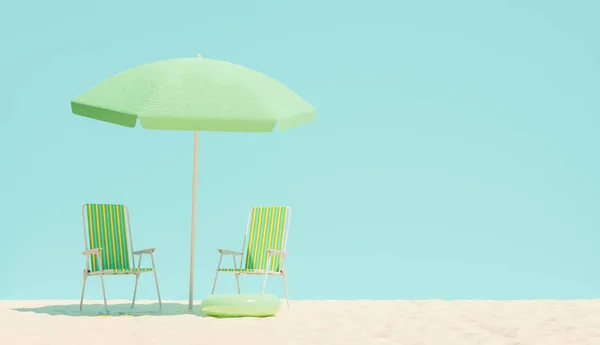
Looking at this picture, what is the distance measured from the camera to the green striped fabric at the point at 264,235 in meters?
8.36

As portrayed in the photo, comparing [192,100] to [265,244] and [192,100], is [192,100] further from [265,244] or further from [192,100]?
[265,244]

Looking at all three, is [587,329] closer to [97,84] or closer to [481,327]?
[481,327]

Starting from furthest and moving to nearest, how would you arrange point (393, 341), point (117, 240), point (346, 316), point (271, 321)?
1. point (117, 240)
2. point (346, 316)
3. point (271, 321)
4. point (393, 341)

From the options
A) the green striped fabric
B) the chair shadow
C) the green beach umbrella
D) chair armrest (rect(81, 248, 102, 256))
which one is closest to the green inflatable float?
the chair shadow

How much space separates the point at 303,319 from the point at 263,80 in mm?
1893

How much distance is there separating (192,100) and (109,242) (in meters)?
1.66

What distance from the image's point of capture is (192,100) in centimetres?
737

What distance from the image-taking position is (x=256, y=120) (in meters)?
7.35

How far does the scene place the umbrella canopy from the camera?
286 inches

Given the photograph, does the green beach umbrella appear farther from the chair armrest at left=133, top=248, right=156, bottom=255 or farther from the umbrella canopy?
the chair armrest at left=133, top=248, right=156, bottom=255

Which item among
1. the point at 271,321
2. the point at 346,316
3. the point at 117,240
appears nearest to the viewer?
the point at 271,321

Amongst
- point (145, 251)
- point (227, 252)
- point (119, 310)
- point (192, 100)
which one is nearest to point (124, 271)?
point (145, 251)

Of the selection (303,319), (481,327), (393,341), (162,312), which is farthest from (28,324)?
(481,327)

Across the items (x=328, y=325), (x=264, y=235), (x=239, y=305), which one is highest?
(x=264, y=235)
